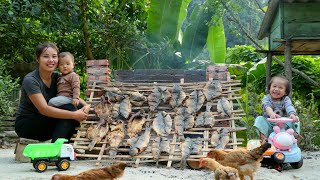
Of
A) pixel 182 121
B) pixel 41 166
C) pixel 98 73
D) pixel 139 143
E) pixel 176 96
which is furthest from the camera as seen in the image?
pixel 98 73

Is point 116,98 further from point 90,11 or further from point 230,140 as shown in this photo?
point 90,11

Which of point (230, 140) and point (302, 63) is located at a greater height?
point (302, 63)

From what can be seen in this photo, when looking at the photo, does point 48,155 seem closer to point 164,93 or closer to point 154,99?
point 154,99

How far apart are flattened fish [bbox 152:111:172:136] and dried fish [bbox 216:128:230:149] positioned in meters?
0.68

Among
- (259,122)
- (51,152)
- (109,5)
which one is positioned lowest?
(51,152)

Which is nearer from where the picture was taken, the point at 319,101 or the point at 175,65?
the point at 319,101

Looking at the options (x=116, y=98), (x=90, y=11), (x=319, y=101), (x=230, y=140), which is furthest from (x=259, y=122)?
(x=90, y=11)

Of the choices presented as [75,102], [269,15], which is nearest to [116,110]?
[75,102]

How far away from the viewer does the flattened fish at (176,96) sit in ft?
19.9

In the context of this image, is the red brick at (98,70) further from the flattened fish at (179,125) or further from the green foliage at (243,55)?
the green foliage at (243,55)

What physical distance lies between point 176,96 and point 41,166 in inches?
85.9

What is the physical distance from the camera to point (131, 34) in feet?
36.2

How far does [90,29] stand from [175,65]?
2.48 metres

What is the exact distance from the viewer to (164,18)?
11.3 meters
